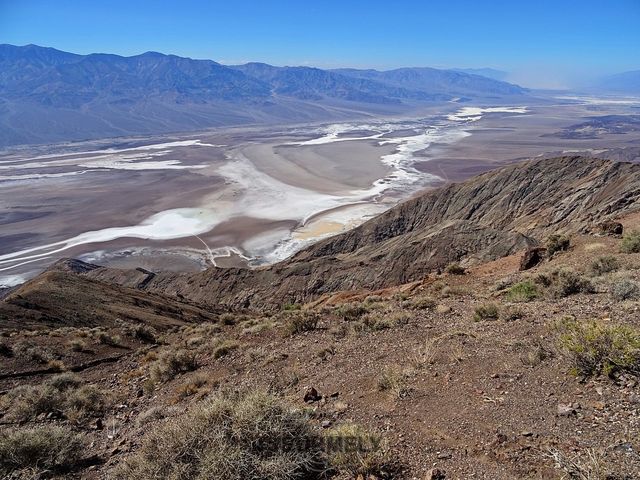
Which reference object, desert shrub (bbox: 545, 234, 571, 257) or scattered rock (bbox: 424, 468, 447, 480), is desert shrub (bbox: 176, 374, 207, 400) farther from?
desert shrub (bbox: 545, 234, 571, 257)

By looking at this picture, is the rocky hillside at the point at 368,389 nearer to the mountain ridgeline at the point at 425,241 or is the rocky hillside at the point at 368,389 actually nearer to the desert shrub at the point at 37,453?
the desert shrub at the point at 37,453

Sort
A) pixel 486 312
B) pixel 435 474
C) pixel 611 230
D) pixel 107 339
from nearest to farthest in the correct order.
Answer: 1. pixel 435 474
2. pixel 486 312
3. pixel 107 339
4. pixel 611 230

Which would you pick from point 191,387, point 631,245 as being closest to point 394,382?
point 191,387

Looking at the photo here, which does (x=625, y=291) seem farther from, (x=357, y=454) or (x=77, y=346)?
(x=77, y=346)

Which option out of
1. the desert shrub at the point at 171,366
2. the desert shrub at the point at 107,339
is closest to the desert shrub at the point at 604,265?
the desert shrub at the point at 171,366

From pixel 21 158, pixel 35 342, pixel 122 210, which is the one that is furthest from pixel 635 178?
pixel 21 158
